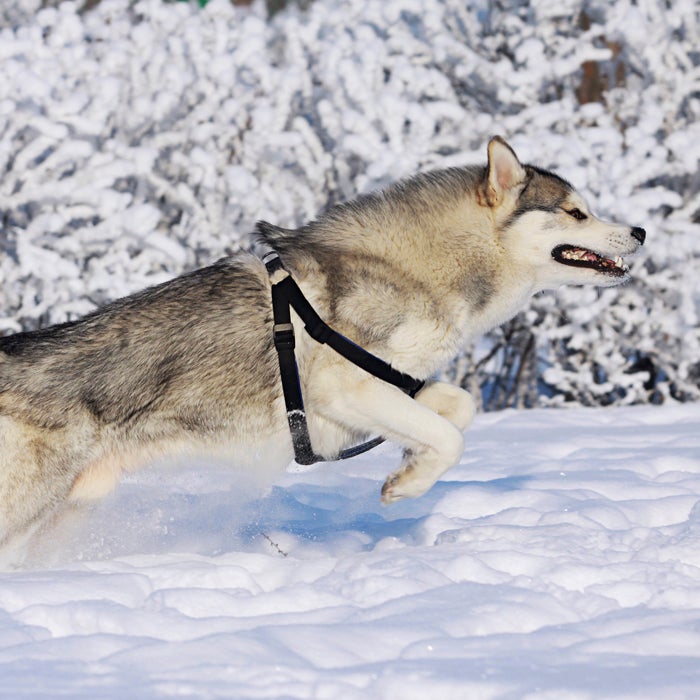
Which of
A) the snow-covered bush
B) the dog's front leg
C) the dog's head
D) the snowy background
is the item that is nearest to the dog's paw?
the dog's front leg

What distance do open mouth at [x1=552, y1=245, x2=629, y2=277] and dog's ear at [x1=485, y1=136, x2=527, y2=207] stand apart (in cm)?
30

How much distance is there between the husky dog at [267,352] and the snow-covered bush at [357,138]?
3.54 m

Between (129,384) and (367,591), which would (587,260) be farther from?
(129,384)

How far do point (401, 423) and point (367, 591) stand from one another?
73cm

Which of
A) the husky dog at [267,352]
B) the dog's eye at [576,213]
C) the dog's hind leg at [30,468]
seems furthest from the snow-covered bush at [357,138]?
the dog's hind leg at [30,468]

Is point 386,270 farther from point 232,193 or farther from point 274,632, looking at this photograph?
point 232,193

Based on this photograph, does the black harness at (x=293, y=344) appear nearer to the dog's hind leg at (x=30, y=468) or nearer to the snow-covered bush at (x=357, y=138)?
the dog's hind leg at (x=30, y=468)

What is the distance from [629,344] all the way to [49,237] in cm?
427

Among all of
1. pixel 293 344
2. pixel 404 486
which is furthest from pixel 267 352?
pixel 404 486

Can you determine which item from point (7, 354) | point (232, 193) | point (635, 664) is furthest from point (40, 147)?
point (635, 664)

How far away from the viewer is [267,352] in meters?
3.75

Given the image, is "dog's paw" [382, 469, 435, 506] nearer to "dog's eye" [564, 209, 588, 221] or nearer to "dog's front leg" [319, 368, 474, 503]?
"dog's front leg" [319, 368, 474, 503]

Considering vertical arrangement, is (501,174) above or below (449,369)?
above

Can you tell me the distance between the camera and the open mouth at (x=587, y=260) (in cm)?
411
